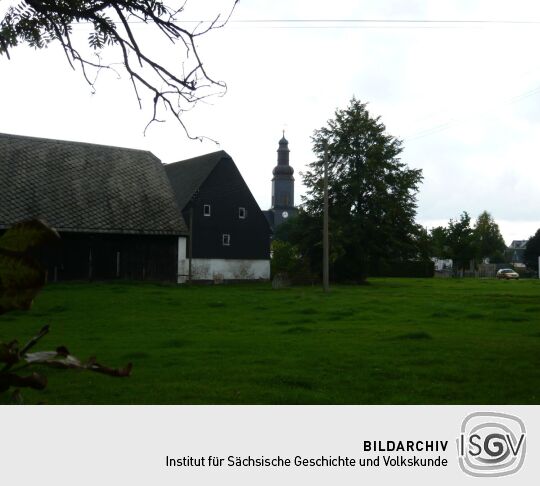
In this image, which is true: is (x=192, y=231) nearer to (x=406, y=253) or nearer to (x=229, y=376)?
(x=406, y=253)

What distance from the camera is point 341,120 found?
48.3m

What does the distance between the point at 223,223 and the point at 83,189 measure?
12.2 m

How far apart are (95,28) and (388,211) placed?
41846mm

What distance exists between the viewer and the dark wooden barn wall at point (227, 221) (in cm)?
4294

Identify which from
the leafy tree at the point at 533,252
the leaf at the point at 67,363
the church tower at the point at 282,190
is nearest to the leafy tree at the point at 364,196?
the leaf at the point at 67,363

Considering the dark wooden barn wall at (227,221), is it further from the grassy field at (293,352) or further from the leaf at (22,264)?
the leaf at (22,264)

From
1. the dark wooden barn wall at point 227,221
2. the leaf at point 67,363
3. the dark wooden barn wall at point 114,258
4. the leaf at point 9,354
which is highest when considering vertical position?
the dark wooden barn wall at point 227,221

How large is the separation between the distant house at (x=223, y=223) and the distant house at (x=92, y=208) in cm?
589

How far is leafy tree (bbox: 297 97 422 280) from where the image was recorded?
44812mm

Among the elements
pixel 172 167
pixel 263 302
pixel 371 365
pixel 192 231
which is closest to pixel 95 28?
pixel 371 365

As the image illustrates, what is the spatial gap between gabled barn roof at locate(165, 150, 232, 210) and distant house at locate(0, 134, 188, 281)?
6.31 meters

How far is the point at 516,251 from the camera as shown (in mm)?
142125

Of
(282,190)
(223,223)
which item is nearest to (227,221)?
(223,223)

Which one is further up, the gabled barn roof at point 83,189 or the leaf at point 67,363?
the gabled barn roof at point 83,189
